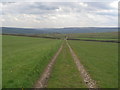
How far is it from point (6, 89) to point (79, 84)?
807cm

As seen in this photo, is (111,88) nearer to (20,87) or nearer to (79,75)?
(79,75)

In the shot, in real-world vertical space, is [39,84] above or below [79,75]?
above

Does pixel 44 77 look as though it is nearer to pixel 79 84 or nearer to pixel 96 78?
pixel 79 84

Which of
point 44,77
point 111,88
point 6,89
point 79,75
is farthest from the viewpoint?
point 79,75

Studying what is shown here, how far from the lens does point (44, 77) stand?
24.8 metres

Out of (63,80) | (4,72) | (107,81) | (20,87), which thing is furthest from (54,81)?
(4,72)

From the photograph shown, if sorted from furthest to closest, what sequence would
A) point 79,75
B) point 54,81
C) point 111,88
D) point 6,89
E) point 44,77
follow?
point 79,75 < point 44,77 < point 54,81 < point 111,88 < point 6,89

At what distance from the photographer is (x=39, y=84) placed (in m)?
21.5

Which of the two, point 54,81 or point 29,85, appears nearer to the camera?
point 29,85

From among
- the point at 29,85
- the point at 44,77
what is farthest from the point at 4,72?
the point at 29,85

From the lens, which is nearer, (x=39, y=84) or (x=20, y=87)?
(x=20, y=87)

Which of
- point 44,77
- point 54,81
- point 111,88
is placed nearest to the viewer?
point 111,88

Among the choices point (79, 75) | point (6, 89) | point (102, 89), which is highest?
point (6, 89)

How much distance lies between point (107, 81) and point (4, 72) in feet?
48.4
